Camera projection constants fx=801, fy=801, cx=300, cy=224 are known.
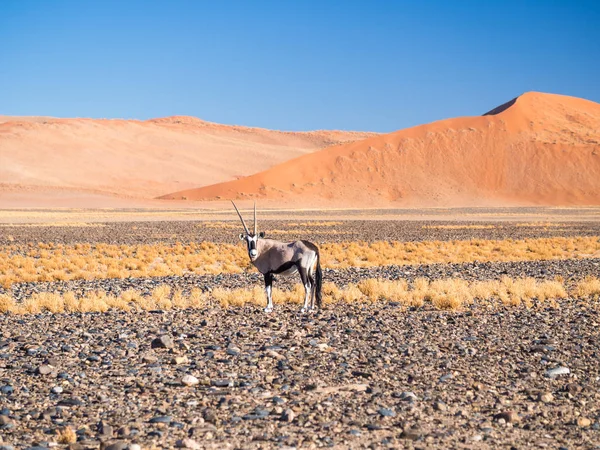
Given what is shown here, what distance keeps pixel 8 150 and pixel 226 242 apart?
473ft

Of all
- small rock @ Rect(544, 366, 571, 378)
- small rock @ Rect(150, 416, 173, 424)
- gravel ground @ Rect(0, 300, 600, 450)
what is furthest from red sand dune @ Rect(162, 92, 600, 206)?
small rock @ Rect(150, 416, 173, 424)

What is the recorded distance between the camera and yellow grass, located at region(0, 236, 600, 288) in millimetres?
22266

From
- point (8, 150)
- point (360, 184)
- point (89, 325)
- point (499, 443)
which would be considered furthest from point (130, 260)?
point (8, 150)

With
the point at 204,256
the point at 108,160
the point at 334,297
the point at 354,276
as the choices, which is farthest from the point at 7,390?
the point at 108,160

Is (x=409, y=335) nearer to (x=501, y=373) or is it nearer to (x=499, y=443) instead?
(x=501, y=373)

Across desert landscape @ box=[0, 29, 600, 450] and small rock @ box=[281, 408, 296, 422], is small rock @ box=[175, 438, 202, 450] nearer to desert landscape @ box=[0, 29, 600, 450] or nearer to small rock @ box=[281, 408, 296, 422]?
desert landscape @ box=[0, 29, 600, 450]

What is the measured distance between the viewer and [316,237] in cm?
3844

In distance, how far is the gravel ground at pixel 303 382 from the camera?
6.73 m

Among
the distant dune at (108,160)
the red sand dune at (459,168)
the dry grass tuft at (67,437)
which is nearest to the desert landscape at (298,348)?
the dry grass tuft at (67,437)

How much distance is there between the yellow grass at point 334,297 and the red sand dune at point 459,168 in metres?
87.6

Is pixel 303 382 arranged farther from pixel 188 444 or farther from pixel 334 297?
pixel 334 297

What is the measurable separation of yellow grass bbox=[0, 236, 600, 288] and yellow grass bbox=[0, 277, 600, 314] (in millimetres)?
4804

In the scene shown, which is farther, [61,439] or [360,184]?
[360,184]

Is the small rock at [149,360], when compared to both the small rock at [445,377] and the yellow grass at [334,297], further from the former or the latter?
the yellow grass at [334,297]
